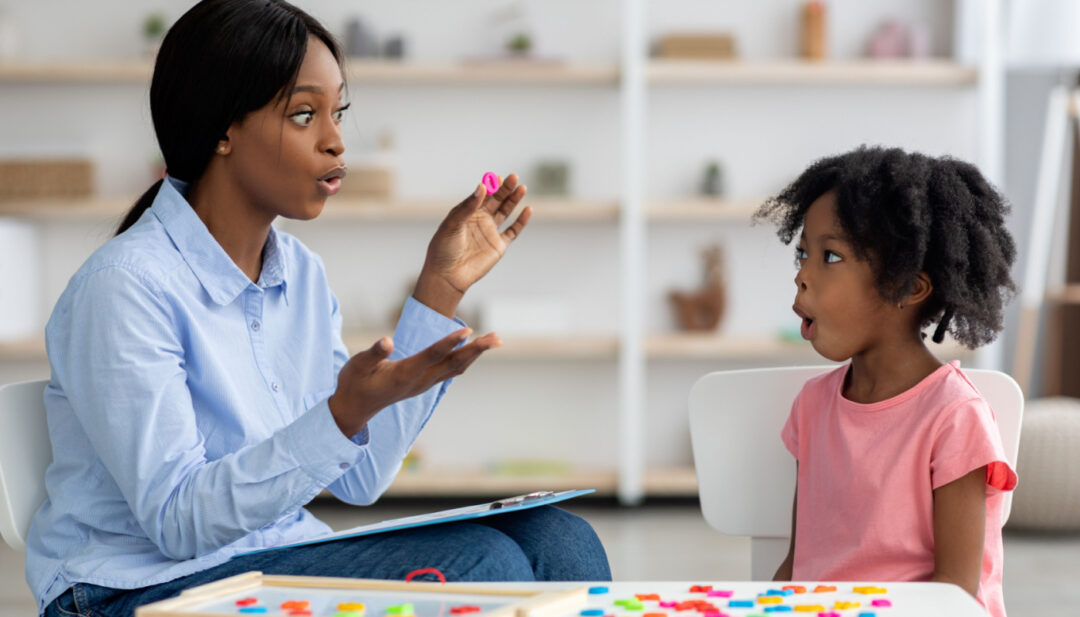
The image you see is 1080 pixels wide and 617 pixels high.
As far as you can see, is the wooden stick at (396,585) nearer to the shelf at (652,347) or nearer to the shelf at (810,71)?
the shelf at (652,347)

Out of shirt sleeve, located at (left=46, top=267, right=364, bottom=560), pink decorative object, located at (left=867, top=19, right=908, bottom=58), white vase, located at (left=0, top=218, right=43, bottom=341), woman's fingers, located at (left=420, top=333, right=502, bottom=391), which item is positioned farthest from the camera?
pink decorative object, located at (left=867, top=19, right=908, bottom=58)

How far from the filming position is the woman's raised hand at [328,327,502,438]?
986 millimetres

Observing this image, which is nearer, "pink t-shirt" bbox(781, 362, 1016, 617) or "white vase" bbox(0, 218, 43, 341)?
"pink t-shirt" bbox(781, 362, 1016, 617)

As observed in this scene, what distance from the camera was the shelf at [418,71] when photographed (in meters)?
3.74

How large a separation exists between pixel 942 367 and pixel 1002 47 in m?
3.08

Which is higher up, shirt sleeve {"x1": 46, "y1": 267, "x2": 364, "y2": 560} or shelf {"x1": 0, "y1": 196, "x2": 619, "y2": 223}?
shirt sleeve {"x1": 46, "y1": 267, "x2": 364, "y2": 560}

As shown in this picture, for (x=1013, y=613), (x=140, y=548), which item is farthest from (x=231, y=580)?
(x=1013, y=613)

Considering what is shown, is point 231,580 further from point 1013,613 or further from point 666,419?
point 666,419

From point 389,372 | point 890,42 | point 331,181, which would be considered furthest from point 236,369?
point 890,42

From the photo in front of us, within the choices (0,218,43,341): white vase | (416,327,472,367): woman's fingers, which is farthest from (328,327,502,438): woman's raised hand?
(0,218,43,341): white vase

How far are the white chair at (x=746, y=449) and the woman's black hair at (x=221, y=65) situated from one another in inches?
25.4

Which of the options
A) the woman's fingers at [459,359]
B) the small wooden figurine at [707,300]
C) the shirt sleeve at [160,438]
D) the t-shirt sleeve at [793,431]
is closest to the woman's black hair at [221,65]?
the shirt sleeve at [160,438]

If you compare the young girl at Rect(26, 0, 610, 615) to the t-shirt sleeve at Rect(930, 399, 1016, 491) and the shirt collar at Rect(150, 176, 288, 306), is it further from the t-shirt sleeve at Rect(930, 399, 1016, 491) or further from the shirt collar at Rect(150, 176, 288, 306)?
the t-shirt sleeve at Rect(930, 399, 1016, 491)

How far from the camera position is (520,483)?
388 cm
